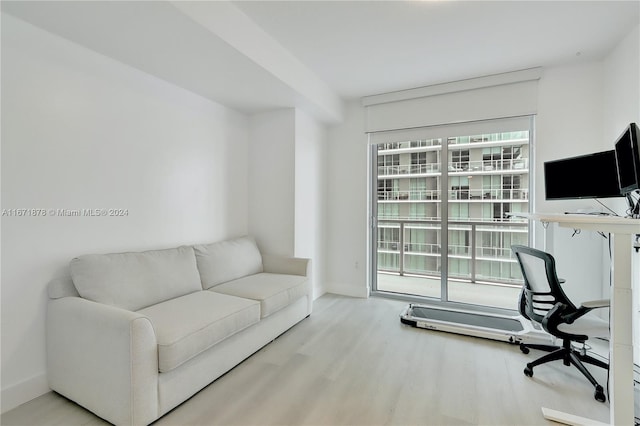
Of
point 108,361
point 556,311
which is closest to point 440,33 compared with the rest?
point 556,311

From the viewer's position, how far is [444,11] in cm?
215

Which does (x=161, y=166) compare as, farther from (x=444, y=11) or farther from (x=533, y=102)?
(x=533, y=102)

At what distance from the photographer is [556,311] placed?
192cm

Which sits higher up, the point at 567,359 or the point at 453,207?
the point at 453,207

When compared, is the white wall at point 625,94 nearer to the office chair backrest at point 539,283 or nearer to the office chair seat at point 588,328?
the office chair seat at point 588,328

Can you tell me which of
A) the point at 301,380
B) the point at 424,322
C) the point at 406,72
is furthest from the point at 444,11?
the point at 301,380

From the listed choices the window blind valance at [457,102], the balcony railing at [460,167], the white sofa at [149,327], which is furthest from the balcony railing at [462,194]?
the white sofa at [149,327]

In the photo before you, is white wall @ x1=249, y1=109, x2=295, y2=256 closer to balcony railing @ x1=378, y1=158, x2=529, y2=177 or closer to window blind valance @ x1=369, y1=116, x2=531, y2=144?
window blind valance @ x1=369, y1=116, x2=531, y2=144

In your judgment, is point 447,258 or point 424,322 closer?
point 424,322

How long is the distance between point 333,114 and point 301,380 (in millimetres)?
2955

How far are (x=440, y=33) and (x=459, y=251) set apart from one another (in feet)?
8.53

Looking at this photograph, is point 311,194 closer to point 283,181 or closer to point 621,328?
point 283,181

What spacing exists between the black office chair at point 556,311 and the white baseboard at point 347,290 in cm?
201

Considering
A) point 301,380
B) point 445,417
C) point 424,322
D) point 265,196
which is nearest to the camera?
point 445,417
